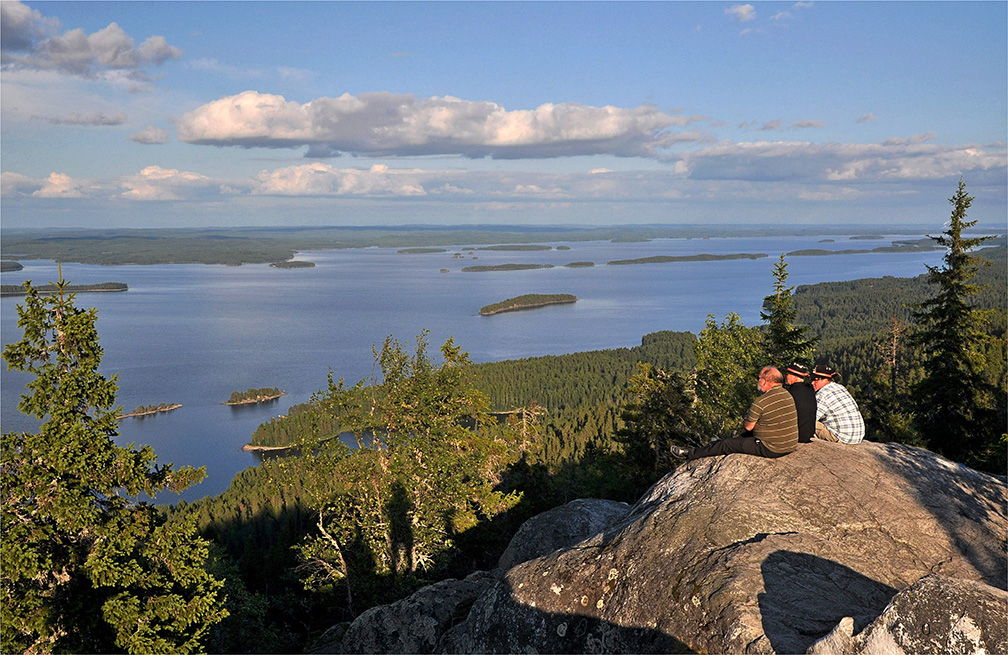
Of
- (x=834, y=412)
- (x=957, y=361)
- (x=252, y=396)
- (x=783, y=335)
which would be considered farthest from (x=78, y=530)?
(x=252, y=396)

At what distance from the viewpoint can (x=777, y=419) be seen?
411 inches

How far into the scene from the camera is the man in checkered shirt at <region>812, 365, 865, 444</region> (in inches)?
455

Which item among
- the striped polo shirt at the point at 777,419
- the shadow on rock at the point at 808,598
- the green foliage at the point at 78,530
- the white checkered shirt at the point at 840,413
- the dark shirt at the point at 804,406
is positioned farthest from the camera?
the green foliage at the point at 78,530

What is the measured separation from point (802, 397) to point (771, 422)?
0.77 metres

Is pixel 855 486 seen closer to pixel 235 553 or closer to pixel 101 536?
pixel 101 536

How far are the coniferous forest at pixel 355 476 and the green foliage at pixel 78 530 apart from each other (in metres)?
0.04

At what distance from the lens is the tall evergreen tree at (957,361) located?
28.3 meters

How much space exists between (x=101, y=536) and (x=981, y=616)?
588 inches

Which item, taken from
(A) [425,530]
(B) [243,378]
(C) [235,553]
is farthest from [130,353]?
(A) [425,530]

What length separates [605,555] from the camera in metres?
9.35

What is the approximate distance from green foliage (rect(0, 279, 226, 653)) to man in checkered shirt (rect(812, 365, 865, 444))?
43.4ft

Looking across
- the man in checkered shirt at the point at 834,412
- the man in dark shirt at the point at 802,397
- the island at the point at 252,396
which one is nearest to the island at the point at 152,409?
the island at the point at 252,396

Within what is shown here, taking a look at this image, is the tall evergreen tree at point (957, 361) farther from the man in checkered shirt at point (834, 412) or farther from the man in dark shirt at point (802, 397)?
the man in dark shirt at point (802, 397)

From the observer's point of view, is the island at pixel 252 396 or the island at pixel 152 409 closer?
the island at pixel 152 409
